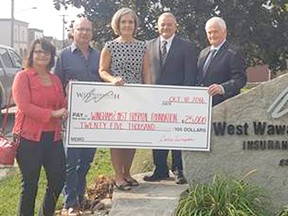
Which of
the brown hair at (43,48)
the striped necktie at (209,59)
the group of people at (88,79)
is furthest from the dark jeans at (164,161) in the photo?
the brown hair at (43,48)

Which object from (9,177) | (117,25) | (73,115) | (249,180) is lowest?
(9,177)

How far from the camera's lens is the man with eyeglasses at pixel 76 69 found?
5750 mm

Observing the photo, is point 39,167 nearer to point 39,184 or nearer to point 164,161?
point 164,161

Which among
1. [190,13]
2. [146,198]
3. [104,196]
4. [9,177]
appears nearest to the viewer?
[146,198]

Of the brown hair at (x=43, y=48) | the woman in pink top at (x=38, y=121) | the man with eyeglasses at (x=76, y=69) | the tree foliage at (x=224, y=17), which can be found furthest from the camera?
the tree foliage at (x=224, y=17)

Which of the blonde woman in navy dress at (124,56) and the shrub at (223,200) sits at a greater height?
the blonde woman in navy dress at (124,56)

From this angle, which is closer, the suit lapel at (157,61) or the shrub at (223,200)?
the shrub at (223,200)

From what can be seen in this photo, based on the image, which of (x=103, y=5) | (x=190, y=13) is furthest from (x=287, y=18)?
(x=103, y=5)

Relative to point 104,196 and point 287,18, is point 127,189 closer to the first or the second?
point 104,196

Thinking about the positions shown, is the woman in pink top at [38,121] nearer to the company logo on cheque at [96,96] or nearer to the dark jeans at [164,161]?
the company logo on cheque at [96,96]

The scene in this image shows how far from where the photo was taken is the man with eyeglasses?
5.75 metres

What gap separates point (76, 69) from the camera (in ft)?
18.9

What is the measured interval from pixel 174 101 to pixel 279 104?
0.97 meters

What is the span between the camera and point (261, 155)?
5727 millimetres
